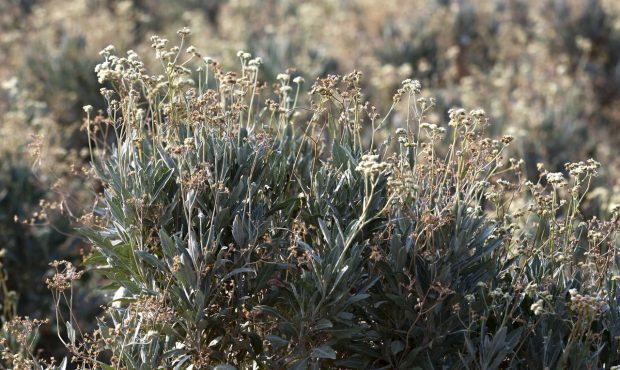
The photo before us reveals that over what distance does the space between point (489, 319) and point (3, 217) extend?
12.0ft

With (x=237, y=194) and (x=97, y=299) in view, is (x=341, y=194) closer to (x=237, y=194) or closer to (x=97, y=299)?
(x=237, y=194)

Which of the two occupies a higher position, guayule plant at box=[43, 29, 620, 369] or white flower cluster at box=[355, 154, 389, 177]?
white flower cluster at box=[355, 154, 389, 177]

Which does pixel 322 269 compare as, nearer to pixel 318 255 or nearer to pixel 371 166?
pixel 318 255

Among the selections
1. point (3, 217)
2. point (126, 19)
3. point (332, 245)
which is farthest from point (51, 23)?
point (332, 245)

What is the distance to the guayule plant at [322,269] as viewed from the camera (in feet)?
9.48

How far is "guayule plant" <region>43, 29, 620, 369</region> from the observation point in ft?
→ 9.48

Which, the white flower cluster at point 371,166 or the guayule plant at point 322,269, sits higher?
the white flower cluster at point 371,166

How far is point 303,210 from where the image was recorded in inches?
125

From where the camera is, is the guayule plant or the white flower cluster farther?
the guayule plant

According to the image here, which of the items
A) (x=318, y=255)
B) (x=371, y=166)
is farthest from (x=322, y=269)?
(x=371, y=166)

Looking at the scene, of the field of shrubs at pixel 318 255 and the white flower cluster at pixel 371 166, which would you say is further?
the field of shrubs at pixel 318 255

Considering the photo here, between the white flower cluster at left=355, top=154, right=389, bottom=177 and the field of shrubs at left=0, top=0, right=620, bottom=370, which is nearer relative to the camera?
the white flower cluster at left=355, top=154, right=389, bottom=177

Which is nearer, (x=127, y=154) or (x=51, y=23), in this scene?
(x=127, y=154)

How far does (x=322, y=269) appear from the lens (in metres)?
2.84
